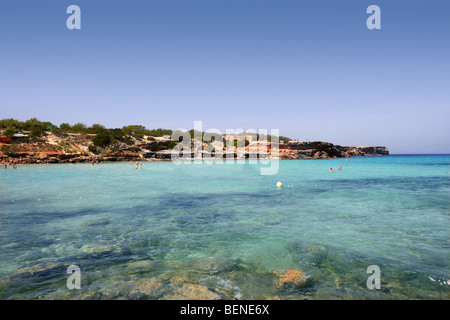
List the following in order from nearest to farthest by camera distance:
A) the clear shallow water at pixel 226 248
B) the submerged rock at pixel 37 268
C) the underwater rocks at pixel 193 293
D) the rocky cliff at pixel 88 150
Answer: the underwater rocks at pixel 193 293 → the clear shallow water at pixel 226 248 → the submerged rock at pixel 37 268 → the rocky cliff at pixel 88 150

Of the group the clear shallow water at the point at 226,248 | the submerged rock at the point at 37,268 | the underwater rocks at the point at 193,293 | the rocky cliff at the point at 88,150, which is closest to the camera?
the underwater rocks at the point at 193,293

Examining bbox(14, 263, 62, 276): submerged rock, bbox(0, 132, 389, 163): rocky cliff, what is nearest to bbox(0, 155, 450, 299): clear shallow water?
bbox(14, 263, 62, 276): submerged rock

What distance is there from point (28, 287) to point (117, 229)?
5040 millimetres

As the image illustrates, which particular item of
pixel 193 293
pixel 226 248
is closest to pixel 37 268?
pixel 193 293

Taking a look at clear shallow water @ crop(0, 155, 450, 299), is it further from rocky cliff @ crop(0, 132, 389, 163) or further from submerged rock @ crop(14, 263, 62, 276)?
rocky cliff @ crop(0, 132, 389, 163)

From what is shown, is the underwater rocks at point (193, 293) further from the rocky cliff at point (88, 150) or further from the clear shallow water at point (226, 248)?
the rocky cliff at point (88, 150)

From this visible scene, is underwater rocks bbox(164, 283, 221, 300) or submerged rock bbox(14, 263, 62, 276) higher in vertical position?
underwater rocks bbox(164, 283, 221, 300)

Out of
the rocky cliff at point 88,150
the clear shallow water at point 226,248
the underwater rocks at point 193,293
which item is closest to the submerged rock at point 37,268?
the clear shallow water at point 226,248

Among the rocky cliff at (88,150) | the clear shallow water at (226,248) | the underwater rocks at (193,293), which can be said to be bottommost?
the clear shallow water at (226,248)

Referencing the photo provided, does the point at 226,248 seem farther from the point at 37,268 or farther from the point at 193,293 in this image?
the point at 37,268

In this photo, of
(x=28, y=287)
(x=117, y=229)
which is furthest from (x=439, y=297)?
(x=117, y=229)

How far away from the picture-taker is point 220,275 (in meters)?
7.00

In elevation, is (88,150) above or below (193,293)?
above
